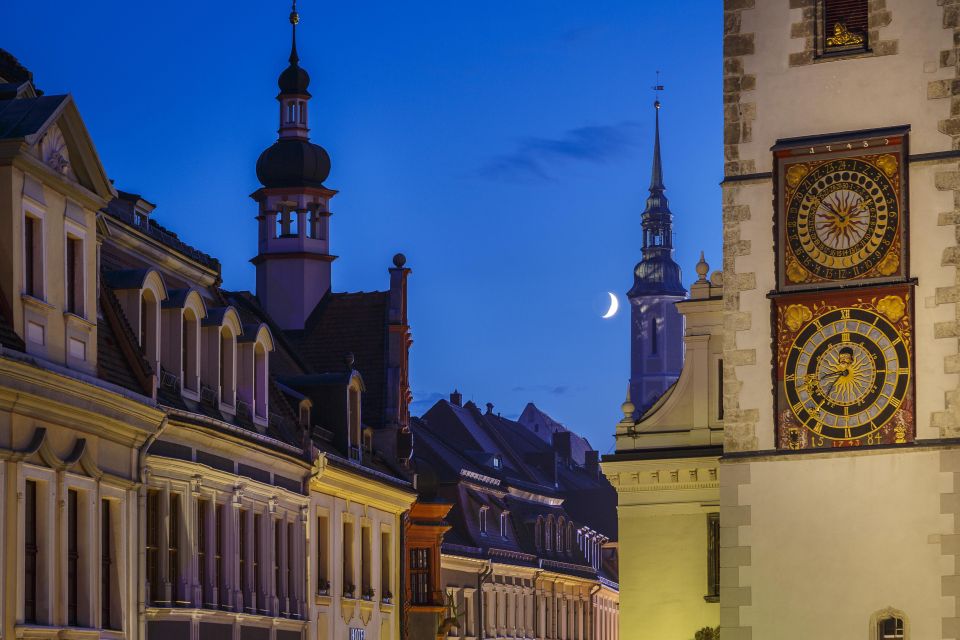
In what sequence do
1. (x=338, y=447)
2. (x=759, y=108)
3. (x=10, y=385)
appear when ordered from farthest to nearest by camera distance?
(x=338, y=447), (x=759, y=108), (x=10, y=385)

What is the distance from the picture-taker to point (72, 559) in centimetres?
2825

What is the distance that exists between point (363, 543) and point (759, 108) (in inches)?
644

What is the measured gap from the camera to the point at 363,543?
47.7 metres

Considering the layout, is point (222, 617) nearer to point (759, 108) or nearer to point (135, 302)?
point (135, 302)

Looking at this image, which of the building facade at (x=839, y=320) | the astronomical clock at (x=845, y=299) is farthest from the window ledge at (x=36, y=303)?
the astronomical clock at (x=845, y=299)

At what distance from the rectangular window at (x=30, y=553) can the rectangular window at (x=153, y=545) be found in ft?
20.6

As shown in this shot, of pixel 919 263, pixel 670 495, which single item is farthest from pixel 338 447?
pixel 919 263

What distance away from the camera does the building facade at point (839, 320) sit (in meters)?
33.0

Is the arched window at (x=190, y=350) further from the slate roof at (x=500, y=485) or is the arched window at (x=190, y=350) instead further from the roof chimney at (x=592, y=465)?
the roof chimney at (x=592, y=465)

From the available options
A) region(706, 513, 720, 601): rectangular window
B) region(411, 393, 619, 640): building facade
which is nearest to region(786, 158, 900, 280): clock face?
region(706, 513, 720, 601): rectangular window

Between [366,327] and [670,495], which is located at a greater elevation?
[366,327]

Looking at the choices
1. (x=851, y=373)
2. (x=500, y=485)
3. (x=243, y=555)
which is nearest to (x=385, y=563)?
(x=243, y=555)

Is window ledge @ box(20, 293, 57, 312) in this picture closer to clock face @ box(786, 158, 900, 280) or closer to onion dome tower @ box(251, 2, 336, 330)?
clock face @ box(786, 158, 900, 280)

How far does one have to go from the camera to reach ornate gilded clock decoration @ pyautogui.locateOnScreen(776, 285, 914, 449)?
109 ft
